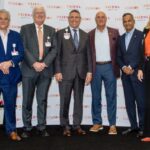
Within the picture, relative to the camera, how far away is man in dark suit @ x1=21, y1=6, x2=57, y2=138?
5098 millimetres

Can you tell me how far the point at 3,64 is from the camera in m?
4.77

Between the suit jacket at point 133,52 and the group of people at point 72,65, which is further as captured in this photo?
the suit jacket at point 133,52

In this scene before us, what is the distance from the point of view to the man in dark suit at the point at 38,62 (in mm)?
5098

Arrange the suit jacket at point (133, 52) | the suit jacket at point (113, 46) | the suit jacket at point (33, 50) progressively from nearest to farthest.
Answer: the suit jacket at point (33, 50)
the suit jacket at point (133, 52)
the suit jacket at point (113, 46)

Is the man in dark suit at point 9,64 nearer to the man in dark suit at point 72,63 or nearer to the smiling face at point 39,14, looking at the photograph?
the smiling face at point 39,14

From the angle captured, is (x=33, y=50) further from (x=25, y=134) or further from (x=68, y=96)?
(x=25, y=134)

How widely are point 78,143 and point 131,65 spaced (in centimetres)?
132

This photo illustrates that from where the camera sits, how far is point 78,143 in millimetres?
4812

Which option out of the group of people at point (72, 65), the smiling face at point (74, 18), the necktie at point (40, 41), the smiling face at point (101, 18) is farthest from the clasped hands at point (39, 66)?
the smiling face at point (101, 18)

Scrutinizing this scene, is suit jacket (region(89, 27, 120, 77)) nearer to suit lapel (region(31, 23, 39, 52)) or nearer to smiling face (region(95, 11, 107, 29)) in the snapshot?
smiling face (region(95, 11, 107, 29))

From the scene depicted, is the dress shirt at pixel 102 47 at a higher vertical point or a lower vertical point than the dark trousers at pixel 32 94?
higher

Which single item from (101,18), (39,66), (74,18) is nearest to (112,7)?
(101,18)

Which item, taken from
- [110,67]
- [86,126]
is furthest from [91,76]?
[86,126]

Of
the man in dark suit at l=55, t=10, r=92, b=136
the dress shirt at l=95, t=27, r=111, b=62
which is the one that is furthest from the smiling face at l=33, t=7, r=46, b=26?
the dress shirt at l=95, t=27, r=111, b=62
